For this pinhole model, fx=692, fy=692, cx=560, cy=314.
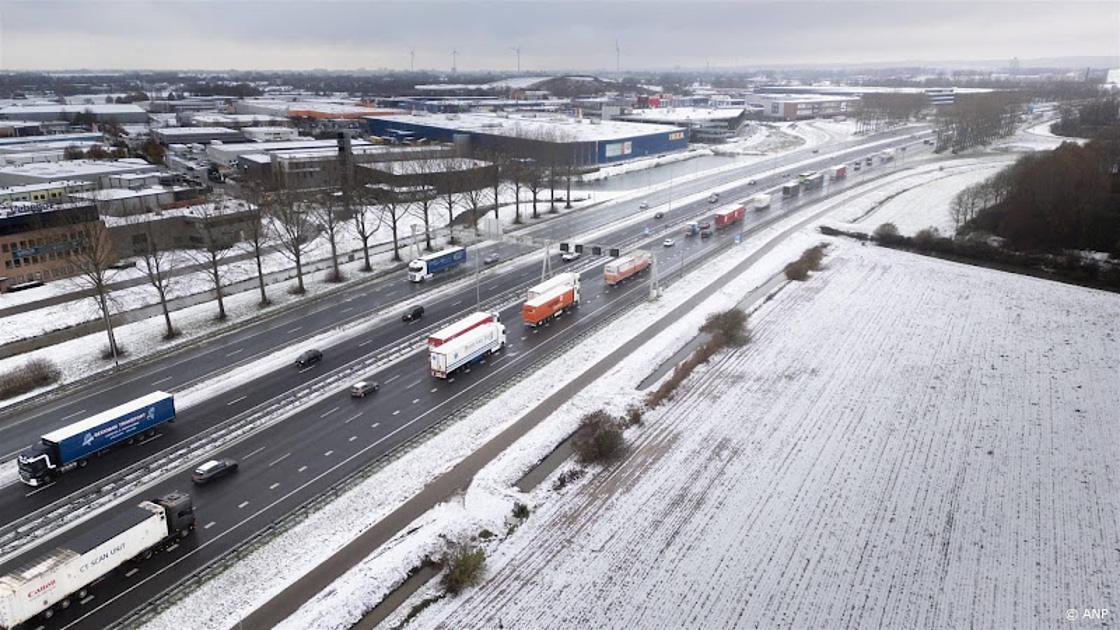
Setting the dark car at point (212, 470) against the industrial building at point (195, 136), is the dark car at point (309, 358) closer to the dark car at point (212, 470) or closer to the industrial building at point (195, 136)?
the dark car at point (212, 470)

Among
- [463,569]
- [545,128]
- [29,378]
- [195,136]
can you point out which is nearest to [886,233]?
[463,569]

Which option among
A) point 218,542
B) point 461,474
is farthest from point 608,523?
point 218,542

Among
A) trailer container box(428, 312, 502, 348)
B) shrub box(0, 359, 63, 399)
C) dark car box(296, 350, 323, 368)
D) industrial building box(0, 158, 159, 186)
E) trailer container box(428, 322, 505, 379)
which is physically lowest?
shrub box(0, 359, 63, 399)

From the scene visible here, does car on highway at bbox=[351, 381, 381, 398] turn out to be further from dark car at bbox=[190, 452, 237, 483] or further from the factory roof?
the factory roof

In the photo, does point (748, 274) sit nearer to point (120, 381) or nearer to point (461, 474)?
point (461, 474)

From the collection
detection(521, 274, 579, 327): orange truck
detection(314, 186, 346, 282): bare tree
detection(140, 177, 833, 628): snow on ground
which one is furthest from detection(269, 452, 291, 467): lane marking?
detection(314, 186, 346, 282): bare tree

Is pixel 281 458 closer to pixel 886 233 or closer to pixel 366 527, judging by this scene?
pixel 366 527

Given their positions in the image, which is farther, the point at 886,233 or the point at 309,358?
the point at 886,233
